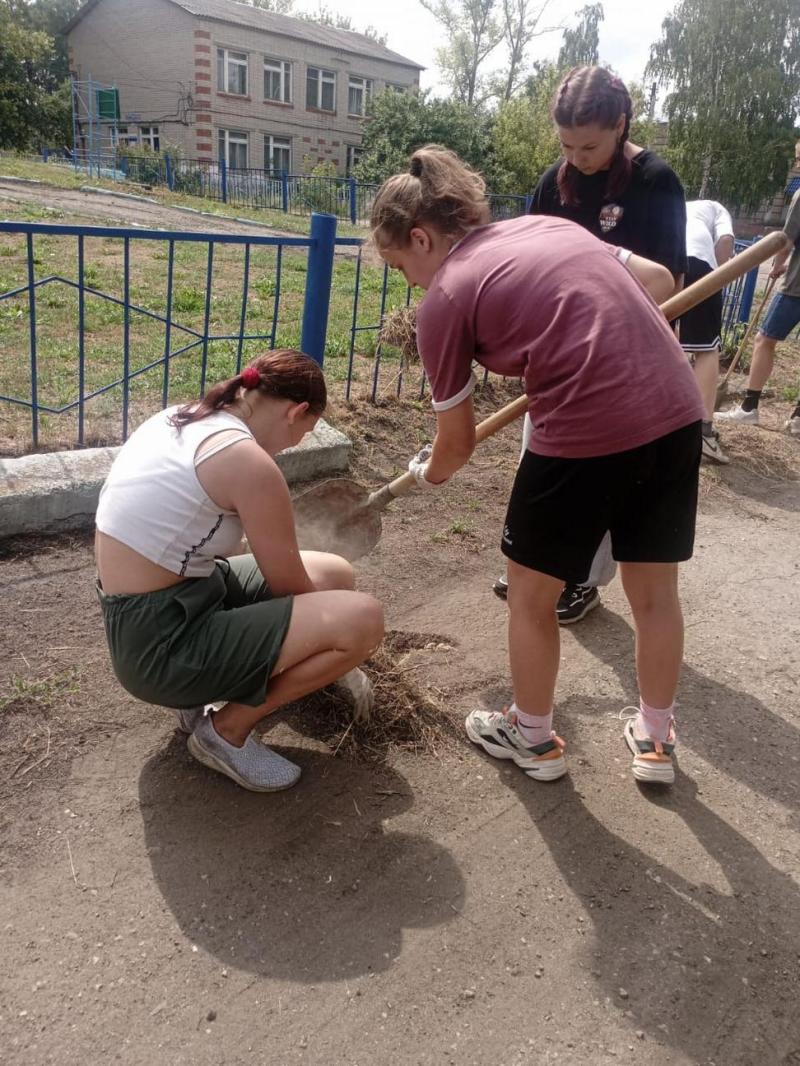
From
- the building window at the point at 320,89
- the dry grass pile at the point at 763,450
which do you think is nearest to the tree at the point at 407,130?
the building window at the point at 320,89

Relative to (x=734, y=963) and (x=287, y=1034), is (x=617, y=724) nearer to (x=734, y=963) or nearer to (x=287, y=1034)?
(x=734, y=963)

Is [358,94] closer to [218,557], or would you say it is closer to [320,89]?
[320,89]

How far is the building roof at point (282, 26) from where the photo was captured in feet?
92.3

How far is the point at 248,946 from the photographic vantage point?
167cm

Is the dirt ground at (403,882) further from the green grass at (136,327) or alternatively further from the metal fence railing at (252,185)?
the metal fence railing at (252,185)

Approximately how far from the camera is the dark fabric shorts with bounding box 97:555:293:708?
1.83 m

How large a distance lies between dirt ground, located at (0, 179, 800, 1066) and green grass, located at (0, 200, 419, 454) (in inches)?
65.7

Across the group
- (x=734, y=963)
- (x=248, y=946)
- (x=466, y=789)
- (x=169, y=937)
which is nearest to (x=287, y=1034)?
(x=248, y=946)

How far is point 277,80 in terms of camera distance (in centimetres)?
3020

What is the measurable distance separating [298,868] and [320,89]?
34.9 meters

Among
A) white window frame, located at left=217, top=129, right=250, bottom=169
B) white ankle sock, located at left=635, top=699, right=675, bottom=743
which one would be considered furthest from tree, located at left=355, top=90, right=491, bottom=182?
white ankle sock, located at left=635, top=699, right=675, bottom=743

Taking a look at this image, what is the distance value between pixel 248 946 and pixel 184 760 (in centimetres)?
62

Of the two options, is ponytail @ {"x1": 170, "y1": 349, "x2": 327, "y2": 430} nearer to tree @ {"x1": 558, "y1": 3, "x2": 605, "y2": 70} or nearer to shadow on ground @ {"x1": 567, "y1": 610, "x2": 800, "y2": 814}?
shadow on ground @ {"x1": 567, "y1": 610, "x2": 800, "y2": 814}

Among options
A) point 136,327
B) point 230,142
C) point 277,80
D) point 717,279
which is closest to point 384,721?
point 717,279
